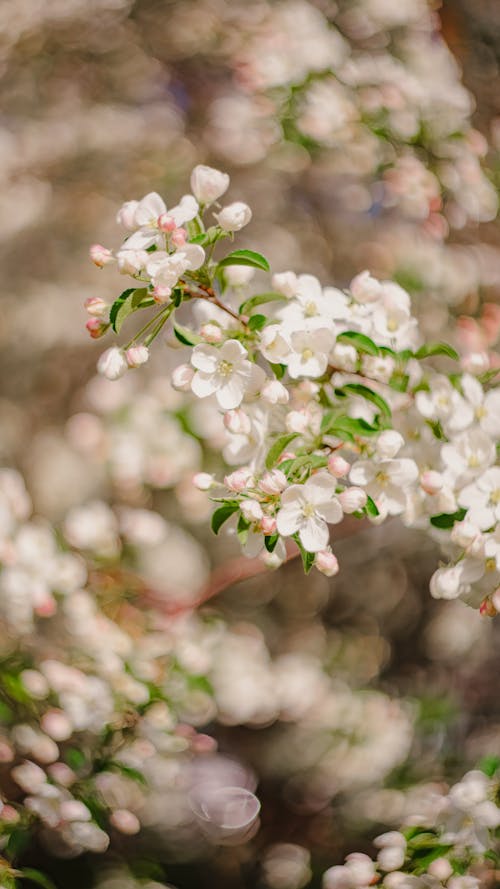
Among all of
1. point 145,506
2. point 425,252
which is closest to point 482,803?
point 145,506

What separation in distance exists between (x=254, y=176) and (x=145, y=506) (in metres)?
0.74

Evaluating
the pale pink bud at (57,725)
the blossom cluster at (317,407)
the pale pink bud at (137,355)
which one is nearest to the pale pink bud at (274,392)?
the blossom cluster at (317,407)

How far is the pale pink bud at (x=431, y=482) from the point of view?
0.62m

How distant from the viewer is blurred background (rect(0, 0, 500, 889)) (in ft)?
3.90

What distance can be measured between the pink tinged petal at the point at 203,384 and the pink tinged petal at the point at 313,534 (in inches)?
5.0

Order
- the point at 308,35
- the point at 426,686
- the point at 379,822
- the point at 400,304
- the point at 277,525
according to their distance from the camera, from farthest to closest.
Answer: the point at 426,686
the point at 308,35
the point at 379,822
the point at 400,304
the point at 277,525

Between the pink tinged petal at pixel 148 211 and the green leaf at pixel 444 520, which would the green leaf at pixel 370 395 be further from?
the pink tinged petal at pixel 148 211

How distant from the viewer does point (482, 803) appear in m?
0.77

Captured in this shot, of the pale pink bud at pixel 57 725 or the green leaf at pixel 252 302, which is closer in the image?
the green leaf at pixel 252 302

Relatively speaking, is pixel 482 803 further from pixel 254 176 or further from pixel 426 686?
pixel 254 176

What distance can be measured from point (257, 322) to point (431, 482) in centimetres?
20

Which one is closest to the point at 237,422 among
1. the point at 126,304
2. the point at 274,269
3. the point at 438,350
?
the point at 126,304

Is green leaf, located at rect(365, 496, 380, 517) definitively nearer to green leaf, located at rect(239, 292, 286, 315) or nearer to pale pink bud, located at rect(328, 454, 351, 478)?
pale pink bud, located at rect(328, 454, 351, 478)

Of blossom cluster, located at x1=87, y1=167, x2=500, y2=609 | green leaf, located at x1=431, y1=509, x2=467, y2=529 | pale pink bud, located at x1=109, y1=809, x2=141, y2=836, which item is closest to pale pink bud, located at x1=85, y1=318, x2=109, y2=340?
blossom cluster, located at x1=87, y1=167, x2=500, y2=609
